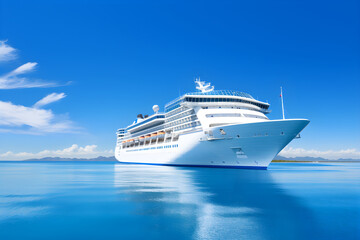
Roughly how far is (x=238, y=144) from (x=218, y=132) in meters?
3.31

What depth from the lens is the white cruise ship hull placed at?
29.8m

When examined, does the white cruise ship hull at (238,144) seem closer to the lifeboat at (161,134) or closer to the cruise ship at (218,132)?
the cruise ship at (218,132)

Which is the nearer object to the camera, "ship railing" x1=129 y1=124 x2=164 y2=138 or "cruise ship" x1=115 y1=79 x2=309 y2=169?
"cruise ship" x1=115 y1=79 x2=309 y2=169

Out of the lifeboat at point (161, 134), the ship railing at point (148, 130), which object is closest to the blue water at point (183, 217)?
the lifeboat at point (161, 134)

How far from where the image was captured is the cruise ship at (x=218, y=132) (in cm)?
3061

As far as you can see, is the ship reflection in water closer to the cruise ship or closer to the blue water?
the blue water

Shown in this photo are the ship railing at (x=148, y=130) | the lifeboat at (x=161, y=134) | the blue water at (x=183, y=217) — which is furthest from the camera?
the ship railing at (x=148, y=130)

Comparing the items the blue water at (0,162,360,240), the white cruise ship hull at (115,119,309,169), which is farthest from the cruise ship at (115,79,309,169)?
the blue water at (0,162,360,240)

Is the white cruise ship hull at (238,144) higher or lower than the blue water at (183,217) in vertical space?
higher

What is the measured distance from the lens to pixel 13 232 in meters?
9.14

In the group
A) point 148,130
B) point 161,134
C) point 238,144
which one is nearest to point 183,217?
point 238,144

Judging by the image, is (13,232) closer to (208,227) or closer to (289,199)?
(208,227)

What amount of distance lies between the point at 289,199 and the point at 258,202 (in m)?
2.49

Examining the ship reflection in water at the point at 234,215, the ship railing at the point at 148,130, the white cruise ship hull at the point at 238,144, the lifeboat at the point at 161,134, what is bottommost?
the ship reflection in water at the point at 234,215
